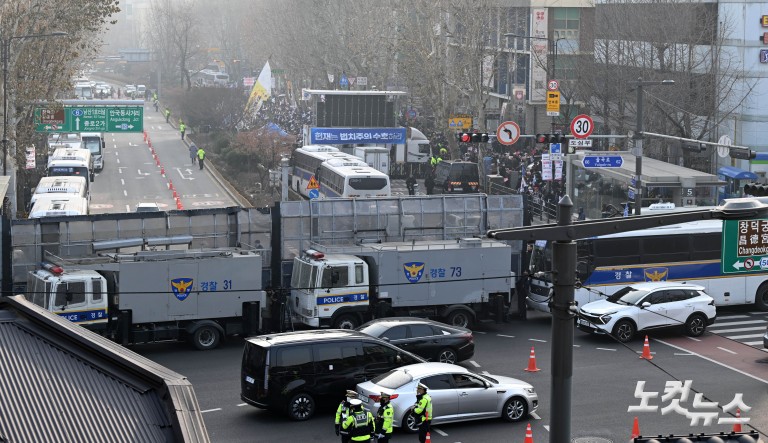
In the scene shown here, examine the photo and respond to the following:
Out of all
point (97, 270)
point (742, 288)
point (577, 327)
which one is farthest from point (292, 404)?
point (742, 288)

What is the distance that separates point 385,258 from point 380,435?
9939 mm

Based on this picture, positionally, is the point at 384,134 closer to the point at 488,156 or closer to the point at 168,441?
the point at 488,156

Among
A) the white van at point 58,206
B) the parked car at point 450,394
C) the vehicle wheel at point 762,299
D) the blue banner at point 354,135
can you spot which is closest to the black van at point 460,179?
the blue banner at point 354,135

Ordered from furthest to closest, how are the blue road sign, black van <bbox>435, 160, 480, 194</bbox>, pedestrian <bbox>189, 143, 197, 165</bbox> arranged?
pedestrian <bbox>189, 143, 197, 165</bbox>, black van <bbox>435, 160, 480, 194</bbox>, the blue road sign

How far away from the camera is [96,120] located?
4791 cm

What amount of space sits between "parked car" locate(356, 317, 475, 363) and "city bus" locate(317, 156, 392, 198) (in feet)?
66.9

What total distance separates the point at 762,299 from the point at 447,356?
455 inches

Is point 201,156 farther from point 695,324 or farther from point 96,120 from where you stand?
point 695,324

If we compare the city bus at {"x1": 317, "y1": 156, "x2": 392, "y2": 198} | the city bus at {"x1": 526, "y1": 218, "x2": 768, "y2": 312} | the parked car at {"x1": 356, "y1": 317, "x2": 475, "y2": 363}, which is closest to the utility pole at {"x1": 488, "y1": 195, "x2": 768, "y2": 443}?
the parked car at {"x1": 356, "y1": 317, "x2": 475, "y2": 363}

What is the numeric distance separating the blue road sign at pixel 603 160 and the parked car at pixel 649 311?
976 centimetres

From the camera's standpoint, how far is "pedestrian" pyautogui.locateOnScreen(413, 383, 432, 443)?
58.3ft

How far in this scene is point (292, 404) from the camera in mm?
20031

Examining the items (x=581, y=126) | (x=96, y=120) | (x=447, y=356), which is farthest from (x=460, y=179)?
(x=447, y=356)

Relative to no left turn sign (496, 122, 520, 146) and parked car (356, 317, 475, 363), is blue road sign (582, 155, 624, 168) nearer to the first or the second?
no left turn sign (496, 122, 520, 146)
